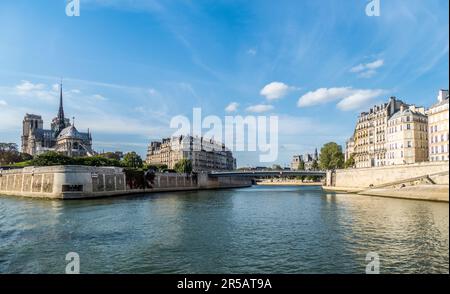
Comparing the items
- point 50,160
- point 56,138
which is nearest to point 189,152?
point 56,138

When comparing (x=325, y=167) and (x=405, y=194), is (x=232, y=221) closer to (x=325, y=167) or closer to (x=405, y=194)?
(x=405, y=194)

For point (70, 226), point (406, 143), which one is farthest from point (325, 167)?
point (70, 226)

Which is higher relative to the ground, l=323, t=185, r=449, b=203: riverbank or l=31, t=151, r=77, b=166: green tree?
l=31, t=151, r=77, b=166: green tree

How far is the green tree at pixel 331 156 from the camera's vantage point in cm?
8969

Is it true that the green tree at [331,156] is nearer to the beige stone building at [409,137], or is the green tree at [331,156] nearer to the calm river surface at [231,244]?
the beige stone building at [409,137]

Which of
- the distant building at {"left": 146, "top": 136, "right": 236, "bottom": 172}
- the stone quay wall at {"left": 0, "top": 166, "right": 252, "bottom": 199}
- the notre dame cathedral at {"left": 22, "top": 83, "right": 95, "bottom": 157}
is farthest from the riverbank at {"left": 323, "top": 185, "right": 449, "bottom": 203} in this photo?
the notre dame cathedral at {"left": 22, "top": 83, "right": 95, "bottom": 157}

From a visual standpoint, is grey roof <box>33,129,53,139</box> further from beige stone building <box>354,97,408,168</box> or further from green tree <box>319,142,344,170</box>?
beige stone building <box>354,97,408,168</box>

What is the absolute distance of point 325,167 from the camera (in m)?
92.8

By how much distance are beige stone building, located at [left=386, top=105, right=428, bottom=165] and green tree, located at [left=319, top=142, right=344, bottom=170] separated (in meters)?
21.7

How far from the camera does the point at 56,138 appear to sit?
154m

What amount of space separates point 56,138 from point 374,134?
132 metres

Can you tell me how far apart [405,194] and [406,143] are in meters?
22.9

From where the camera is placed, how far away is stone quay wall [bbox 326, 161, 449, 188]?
137 feet

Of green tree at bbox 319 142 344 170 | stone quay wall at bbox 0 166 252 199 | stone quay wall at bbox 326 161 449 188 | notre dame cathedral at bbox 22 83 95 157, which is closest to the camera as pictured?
stone quay wall at bbox 326 161 449 188
